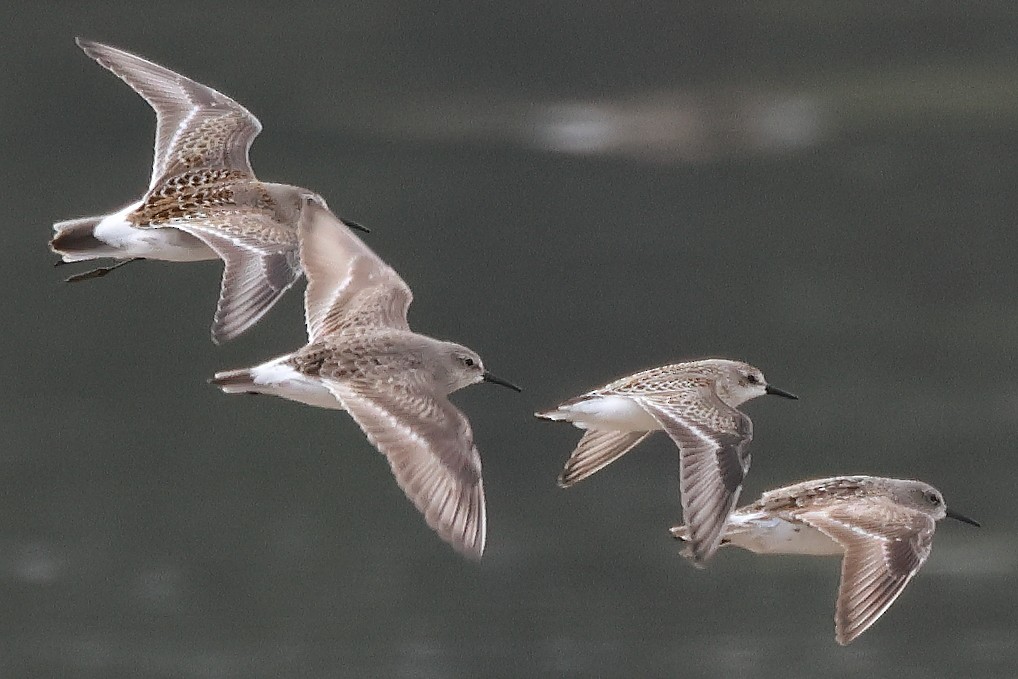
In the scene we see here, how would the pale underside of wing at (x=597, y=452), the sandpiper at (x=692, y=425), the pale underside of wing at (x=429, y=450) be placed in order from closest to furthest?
1. the pale underside of wing at (x=429, y=450)
2. the sandpiper at (x=692, y=425)
3. the pale underside of wing at (x=597, y=452)

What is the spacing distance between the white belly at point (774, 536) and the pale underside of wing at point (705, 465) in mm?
212

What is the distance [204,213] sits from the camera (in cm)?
339

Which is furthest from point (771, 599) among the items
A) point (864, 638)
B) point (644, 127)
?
point (644, 127)

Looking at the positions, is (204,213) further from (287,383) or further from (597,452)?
(597,452)

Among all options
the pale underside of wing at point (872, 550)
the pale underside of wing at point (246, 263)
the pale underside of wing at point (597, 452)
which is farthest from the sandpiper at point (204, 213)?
the pale underside of wing at point (872, 550)

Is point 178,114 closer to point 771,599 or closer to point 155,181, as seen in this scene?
point 155,181

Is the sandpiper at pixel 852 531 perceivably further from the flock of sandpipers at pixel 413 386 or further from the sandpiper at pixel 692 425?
the sandpiper at pixel 692 425

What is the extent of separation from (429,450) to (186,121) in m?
1.28

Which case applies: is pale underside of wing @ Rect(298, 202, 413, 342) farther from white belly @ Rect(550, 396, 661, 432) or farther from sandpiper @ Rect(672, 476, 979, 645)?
sandpiper @ Rect(672, 476, 979, 645)

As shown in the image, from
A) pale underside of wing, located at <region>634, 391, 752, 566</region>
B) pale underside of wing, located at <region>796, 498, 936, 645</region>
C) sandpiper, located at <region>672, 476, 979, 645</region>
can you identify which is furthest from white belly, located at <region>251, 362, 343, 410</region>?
pale underside of wing, located at <region>796, 498, 936, 645</region>

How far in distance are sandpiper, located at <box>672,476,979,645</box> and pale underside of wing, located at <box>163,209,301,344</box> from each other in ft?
2.77

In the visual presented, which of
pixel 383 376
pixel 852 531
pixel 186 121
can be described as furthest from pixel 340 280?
pixel 852 531

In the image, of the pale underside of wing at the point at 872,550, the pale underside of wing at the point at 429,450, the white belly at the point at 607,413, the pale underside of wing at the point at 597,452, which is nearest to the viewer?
the pale underside of wing at the point at 429,450

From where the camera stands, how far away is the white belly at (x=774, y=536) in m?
3.38
